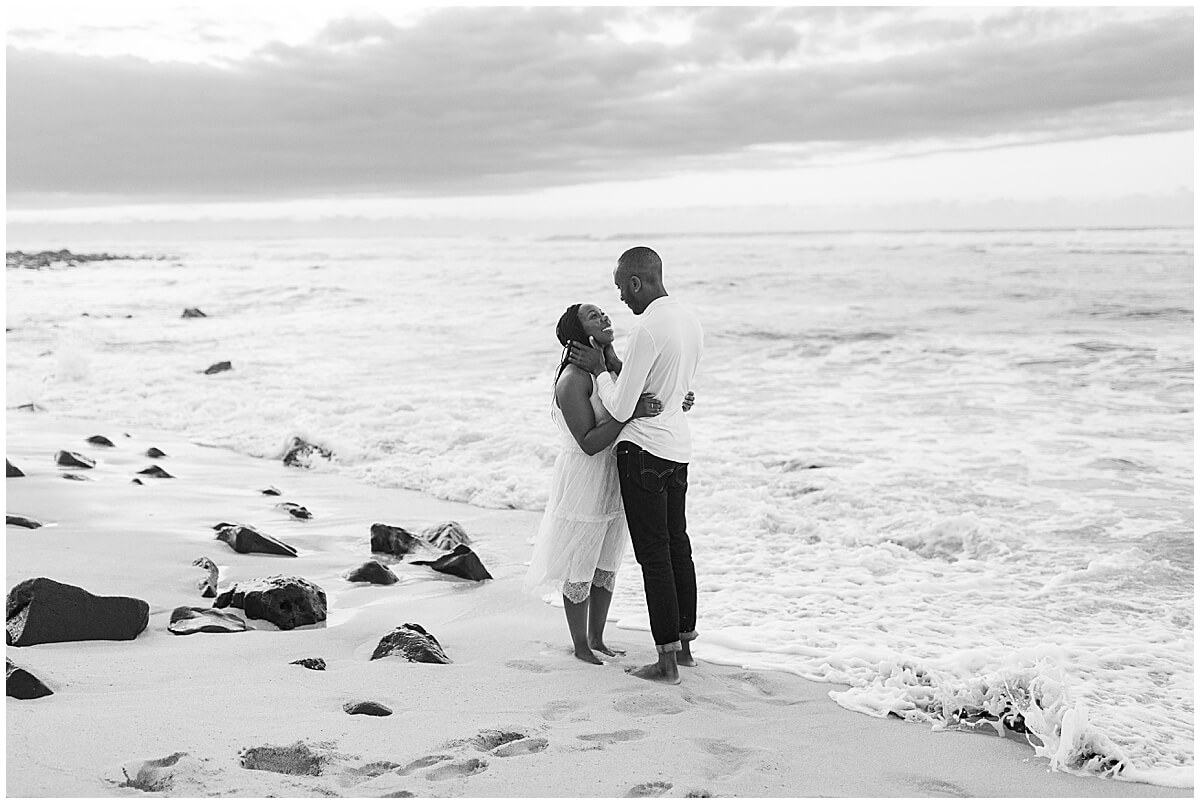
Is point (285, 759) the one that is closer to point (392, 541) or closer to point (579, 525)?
point (579, 525)

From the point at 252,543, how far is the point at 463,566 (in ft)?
4.86

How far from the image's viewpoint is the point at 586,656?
4.98 meters

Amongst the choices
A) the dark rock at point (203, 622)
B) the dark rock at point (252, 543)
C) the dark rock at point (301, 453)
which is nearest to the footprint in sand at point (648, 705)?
the dark rock at point (203, 622)

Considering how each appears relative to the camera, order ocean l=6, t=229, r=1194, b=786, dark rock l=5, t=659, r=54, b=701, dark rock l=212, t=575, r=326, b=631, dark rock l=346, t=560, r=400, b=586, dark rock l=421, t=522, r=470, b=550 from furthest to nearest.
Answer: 1. dark rock l=421, t=522, r=470, b=550
2. dark rock l=346, t=560, r=400, b=586
3. dark rock l=212, t=575, r=326, b=631
4. ocean l=6, t=229, r=1194, b=786
5. dark rock l=5, t=659, r=54, b=701

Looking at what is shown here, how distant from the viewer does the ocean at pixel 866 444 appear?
5.25m

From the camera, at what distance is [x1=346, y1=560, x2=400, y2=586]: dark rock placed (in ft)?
21.0

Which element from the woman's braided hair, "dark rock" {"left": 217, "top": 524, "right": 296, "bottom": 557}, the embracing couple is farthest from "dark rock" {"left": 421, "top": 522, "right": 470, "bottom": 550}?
the woman's braided hair

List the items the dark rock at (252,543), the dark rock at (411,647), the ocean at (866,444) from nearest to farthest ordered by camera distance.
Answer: the dark rock at (411,647) < the ocean at (866,444) < the dark rock at (252,543)

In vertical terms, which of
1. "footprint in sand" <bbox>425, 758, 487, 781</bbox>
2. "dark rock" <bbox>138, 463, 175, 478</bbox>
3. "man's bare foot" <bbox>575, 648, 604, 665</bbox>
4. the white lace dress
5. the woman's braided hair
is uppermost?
the woman's braided hair

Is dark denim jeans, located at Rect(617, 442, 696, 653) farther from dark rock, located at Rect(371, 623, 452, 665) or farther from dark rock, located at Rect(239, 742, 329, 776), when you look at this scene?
dark rock, located at Rect(239, 742, 329, 776)

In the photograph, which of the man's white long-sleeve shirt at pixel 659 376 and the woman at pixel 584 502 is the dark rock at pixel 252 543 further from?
the man's white long-sleeve shirt at pixel 659 376

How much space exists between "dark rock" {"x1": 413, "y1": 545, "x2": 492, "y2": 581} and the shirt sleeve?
95.2 inches

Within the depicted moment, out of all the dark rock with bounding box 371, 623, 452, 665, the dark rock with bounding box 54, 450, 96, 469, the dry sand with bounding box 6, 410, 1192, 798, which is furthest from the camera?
the dark rock with bounding box 54, 450, 96, 469

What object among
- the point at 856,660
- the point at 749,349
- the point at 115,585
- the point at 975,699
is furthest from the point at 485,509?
the point at 749,349
